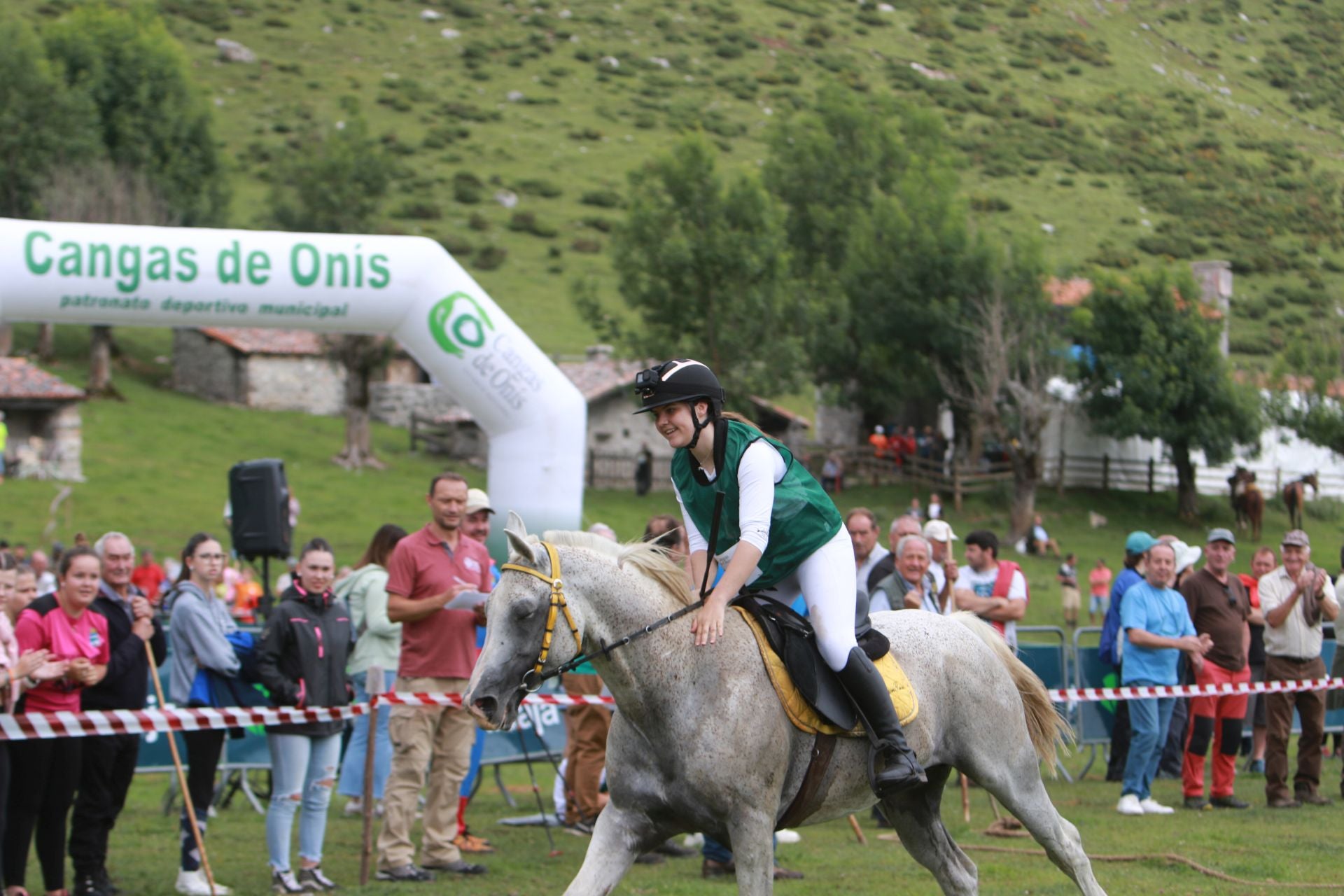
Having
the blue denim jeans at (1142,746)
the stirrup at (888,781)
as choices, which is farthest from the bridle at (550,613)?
the blue denim jeans at (1142,746)

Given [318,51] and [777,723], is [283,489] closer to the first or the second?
[777,723]

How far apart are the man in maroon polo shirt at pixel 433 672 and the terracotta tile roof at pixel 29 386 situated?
106 ft

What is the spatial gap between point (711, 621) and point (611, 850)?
93cm

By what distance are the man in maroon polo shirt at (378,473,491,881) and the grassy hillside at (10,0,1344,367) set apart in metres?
12.7

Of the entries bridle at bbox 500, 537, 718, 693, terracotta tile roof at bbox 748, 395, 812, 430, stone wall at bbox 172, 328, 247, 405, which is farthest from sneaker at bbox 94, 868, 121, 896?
stone wall at bbox 172, 328, 247, 405

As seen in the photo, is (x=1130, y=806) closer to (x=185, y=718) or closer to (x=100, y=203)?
(x=185, y=718)

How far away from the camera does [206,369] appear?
4897 cm

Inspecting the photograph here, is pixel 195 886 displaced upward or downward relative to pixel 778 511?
downward

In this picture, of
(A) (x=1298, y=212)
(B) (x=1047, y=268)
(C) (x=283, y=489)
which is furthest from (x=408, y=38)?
(C) (x=283, y=489)

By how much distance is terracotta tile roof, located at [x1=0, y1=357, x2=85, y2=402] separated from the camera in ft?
122

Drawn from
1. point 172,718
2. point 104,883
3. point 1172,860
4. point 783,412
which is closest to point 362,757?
point 104,883

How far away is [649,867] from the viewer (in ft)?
29.2

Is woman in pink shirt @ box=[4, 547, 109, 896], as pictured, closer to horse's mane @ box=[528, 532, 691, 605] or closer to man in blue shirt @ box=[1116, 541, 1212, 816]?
horse's mane @ box=[528, 532, 691, 605]

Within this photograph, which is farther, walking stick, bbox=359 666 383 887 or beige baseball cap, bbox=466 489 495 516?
beige baseball cap, bbox=466 489 495 516
